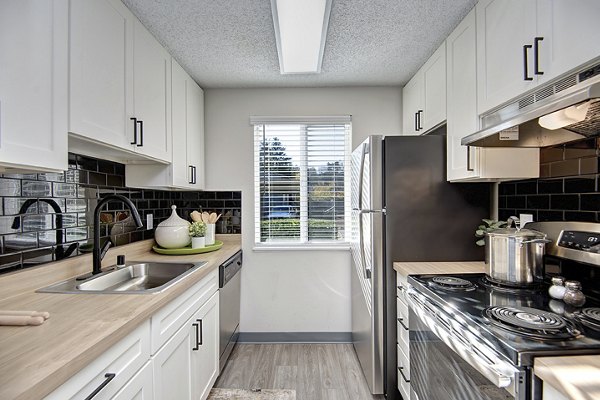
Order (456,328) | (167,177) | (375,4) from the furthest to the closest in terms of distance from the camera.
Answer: (167,177) < (375,4) < (456,328)

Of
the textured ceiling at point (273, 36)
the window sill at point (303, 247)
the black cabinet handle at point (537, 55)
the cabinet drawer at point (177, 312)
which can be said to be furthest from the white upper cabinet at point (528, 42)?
the cabinet drawer at point (177, 312)

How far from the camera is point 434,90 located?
7.37 feet

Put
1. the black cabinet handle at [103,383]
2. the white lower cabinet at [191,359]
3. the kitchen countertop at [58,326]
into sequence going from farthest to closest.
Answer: the white lower cabinet at [191,359] → the black cabinet handle at [103,383] → the kitchen countertop at [58,326]

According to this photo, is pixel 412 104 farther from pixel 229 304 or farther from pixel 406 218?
pixel 229 304

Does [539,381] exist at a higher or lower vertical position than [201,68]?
lower

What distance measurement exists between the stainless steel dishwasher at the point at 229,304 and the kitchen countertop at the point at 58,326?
24.2 inches

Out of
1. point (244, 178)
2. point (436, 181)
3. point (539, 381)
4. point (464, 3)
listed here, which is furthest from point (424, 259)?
point (244, 178)

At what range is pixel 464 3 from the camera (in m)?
1.71

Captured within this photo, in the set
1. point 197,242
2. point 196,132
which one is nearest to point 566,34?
point 197,242

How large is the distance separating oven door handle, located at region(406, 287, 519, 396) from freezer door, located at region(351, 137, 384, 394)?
45 centimetres

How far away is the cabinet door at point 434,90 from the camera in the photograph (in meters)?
2.10

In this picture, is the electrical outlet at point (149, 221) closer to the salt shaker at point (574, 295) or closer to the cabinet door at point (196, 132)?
the cabinet door at point (196, 132)

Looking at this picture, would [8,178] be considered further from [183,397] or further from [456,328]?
[456,328]

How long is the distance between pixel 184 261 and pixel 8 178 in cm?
101
